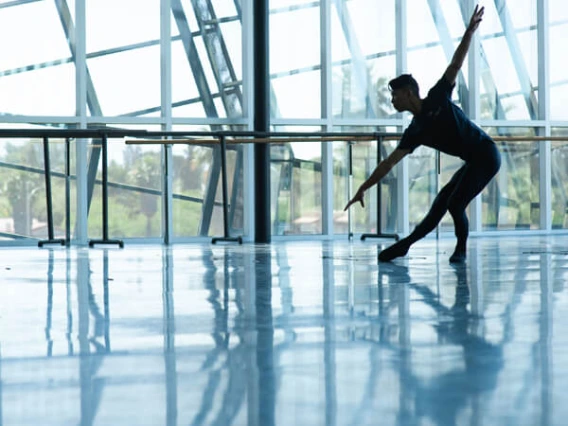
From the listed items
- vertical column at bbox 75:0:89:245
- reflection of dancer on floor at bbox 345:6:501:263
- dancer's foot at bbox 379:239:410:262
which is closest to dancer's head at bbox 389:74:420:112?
reflection of dancer on floor at bbox 345:6:501:263

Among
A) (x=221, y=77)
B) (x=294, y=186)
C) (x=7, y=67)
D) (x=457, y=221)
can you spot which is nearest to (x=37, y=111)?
(x=7, y=67)

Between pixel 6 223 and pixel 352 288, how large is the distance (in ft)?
25.3

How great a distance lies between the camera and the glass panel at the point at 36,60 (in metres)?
10.4

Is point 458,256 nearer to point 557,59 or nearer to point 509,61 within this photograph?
point 509,61

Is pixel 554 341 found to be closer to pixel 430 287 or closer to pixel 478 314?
pixel 478 314

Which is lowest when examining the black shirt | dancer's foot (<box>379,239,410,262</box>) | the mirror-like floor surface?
the mirror-like floor surface

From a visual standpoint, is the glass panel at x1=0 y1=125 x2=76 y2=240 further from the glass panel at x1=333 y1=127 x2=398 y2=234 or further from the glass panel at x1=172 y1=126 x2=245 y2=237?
the glass panel at x1=333 y1=127 x2=398 y2=234

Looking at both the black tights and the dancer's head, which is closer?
the dancer's head

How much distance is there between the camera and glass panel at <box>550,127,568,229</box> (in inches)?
504

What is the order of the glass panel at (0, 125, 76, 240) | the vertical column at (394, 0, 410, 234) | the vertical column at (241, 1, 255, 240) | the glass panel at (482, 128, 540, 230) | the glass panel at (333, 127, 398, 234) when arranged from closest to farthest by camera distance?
the glass panel at (0, 125, 76, 240), the vertical column at (241, 1, 255, 240), the glass panel at (333, 127, 398, 234), the vertical column at (394, 0, 410, 234), the glass panel at (482, 128, 540, 230)

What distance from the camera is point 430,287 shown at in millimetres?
3363

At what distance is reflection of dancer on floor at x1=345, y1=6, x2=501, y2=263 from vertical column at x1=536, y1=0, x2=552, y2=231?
786 centimetres

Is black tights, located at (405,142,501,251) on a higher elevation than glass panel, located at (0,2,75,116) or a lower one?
lower

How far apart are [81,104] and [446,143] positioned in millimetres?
6389
